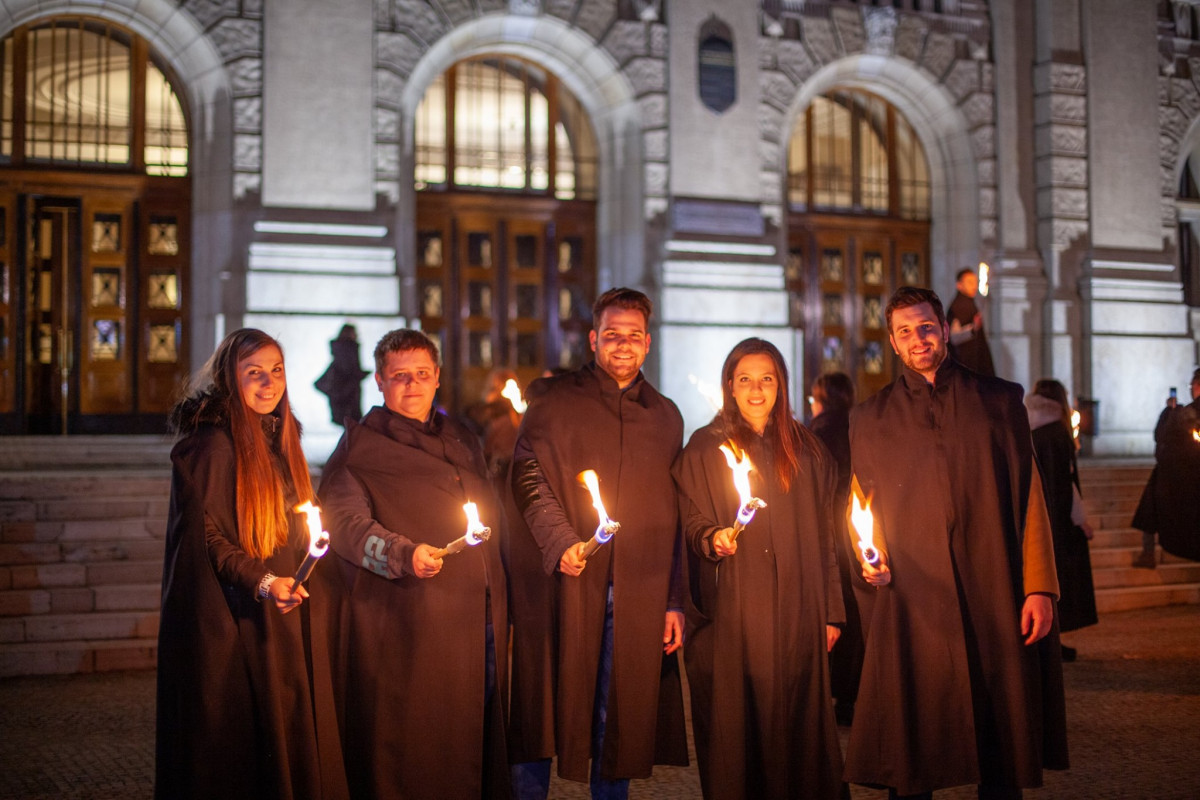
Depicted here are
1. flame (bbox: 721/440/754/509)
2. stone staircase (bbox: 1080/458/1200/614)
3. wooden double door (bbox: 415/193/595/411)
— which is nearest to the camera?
flame (bbox: 721/440/754/509)

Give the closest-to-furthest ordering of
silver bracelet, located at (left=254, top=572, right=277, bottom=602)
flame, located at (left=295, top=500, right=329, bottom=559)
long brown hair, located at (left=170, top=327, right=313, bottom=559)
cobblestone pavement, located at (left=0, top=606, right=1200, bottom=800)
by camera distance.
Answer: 1. flame, located at (left=295, top=500, right=329, bottom=559)
2. silver bracelet, located at (left=254, top=572, right=277, bottom=602)
3. long brown hair, located at (left=170, top=327, right=313, bottom=559)
4. cobblestone pavement, located at (left=0, top=606, right=1200, bottom=800)

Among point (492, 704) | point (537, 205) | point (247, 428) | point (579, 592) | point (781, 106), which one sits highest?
point (781, 106)

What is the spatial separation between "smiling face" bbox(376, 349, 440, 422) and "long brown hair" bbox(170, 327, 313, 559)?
45cm

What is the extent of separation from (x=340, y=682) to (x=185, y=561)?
83 cm

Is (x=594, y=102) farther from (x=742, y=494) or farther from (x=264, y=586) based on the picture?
(x=742, y=494)

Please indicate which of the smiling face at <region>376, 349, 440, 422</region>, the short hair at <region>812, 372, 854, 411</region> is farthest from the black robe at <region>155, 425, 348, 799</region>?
the short hair at <region>812, 372, 854, 411</region>

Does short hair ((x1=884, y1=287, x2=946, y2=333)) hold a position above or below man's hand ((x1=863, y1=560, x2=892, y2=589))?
above

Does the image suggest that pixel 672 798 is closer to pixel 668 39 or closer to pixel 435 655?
pixel 435 655

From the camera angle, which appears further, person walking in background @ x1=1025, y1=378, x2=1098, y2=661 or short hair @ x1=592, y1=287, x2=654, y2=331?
person walking in background @ x1=1025, y1=378, x2=1098, y2=661

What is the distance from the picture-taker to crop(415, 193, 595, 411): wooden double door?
52.9 feet

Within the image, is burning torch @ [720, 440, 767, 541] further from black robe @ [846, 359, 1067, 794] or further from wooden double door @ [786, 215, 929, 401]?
wooden double door @ [786, 215, 929, 401]

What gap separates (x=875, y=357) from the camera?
1845cm

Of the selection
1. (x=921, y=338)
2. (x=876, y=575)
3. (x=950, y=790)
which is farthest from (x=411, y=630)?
(x=950, y=790)

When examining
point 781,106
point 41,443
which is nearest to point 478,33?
point 781,106
